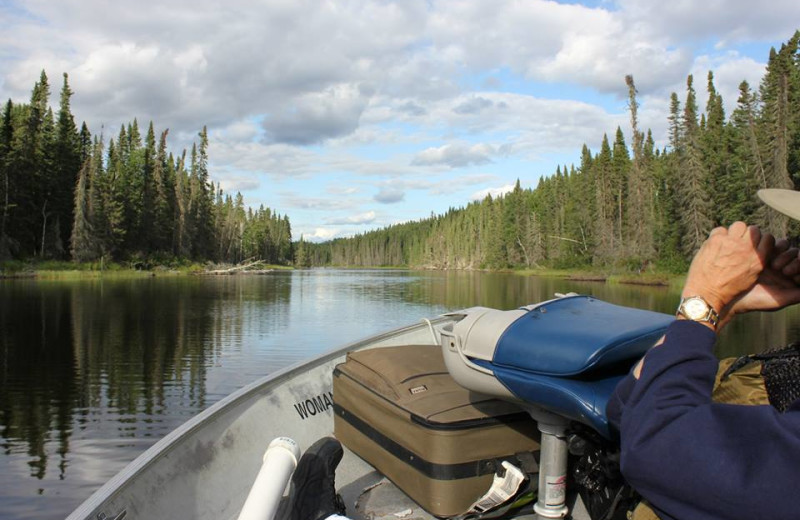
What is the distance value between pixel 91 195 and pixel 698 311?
189 ft

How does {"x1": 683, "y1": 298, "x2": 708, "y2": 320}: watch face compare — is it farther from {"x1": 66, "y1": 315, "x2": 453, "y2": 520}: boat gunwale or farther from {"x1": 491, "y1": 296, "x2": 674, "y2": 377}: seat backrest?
{"x1": 66, "y1": 315, "x2": 453, "y2": 520}: boat gunwale

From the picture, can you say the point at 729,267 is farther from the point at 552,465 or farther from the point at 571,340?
the point at 552,465

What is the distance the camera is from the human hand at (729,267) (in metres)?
1.28

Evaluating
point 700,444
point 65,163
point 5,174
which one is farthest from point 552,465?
point 65,163

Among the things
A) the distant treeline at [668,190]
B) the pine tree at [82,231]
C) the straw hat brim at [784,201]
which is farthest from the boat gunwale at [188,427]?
the pine tree at [82,231]

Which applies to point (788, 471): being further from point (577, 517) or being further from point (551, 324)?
point (577, 517)

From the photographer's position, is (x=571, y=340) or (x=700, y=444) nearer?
(x=700, y=444)

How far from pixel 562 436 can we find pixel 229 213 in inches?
4121

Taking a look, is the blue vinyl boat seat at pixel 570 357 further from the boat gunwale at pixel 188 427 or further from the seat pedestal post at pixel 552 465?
the boat gunwale at pixel 188 427

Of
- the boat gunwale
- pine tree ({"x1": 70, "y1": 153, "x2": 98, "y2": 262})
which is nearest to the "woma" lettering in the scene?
the boat gunwale

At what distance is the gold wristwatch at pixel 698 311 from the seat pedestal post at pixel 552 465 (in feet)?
3.59

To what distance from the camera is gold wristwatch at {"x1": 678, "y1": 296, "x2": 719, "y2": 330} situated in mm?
1240

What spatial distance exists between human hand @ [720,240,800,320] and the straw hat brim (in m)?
0.21

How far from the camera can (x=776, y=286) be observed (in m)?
1.40
